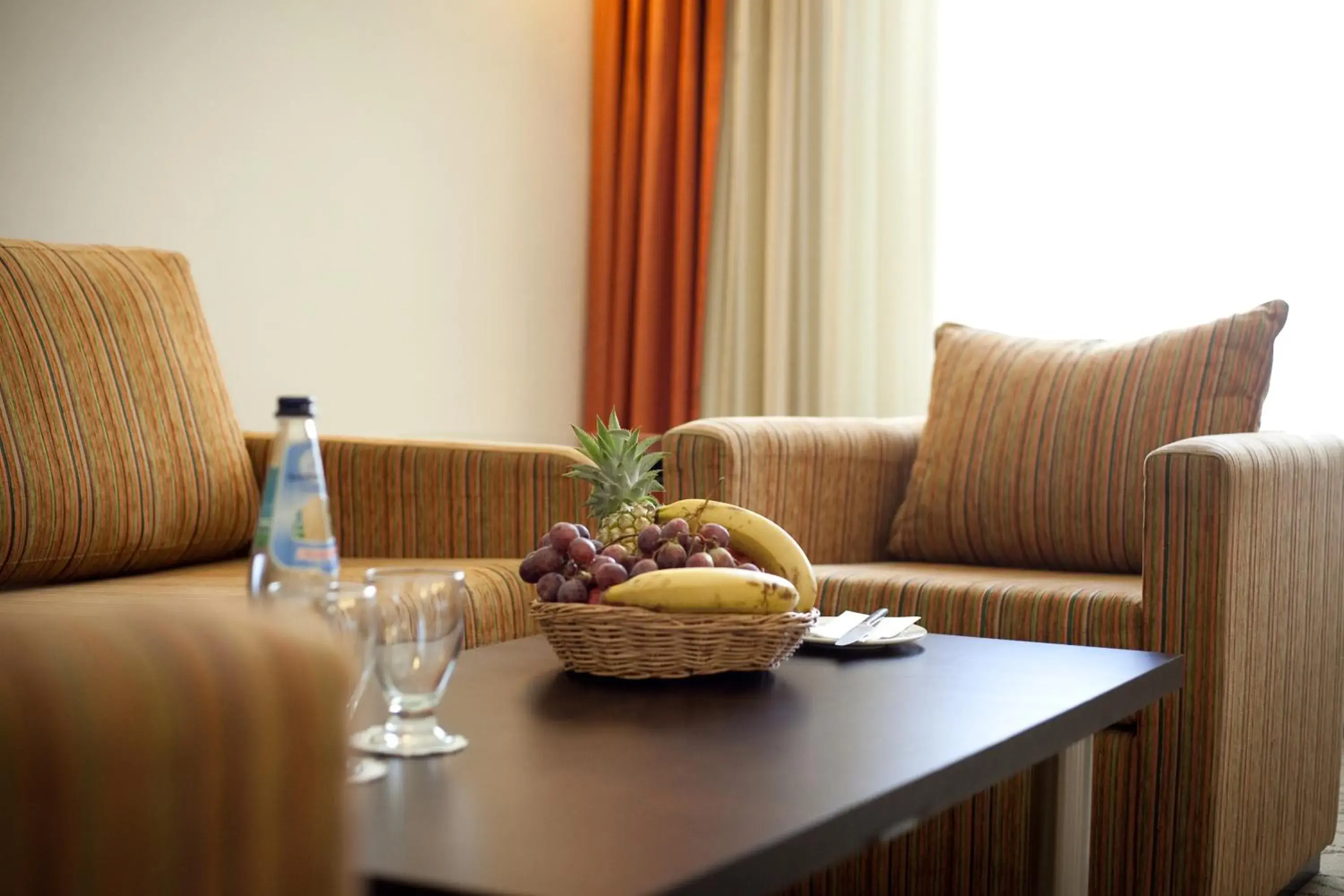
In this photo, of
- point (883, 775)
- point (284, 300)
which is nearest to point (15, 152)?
point (284, 300)

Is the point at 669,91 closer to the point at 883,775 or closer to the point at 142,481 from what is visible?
the point at 142,481

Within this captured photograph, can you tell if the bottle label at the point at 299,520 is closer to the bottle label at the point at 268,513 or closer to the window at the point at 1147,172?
the bottle label at the point at 268,513

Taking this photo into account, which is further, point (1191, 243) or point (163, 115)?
point (1191, 243)

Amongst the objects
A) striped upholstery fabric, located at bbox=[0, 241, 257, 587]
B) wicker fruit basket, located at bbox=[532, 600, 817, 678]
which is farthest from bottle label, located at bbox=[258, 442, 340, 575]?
striped upholstery fabric, located at bbox=[0, 241, 257, 587]

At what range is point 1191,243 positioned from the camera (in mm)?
3441

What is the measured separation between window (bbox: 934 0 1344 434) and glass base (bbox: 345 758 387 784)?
287 cm

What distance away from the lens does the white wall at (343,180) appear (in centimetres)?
282

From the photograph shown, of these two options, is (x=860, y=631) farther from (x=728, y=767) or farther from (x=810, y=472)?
(x=810, y=472)

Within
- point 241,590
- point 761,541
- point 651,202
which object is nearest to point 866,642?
point 761,541

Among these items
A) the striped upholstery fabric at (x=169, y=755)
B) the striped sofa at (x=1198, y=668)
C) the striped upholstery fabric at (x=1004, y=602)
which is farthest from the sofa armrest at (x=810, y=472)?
the striped upholstery fabric at (x=169, y=755)

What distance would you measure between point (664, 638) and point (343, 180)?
2410mm

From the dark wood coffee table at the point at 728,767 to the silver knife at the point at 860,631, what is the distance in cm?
2

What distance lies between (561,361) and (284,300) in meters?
1.12

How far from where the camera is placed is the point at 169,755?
0.44m
